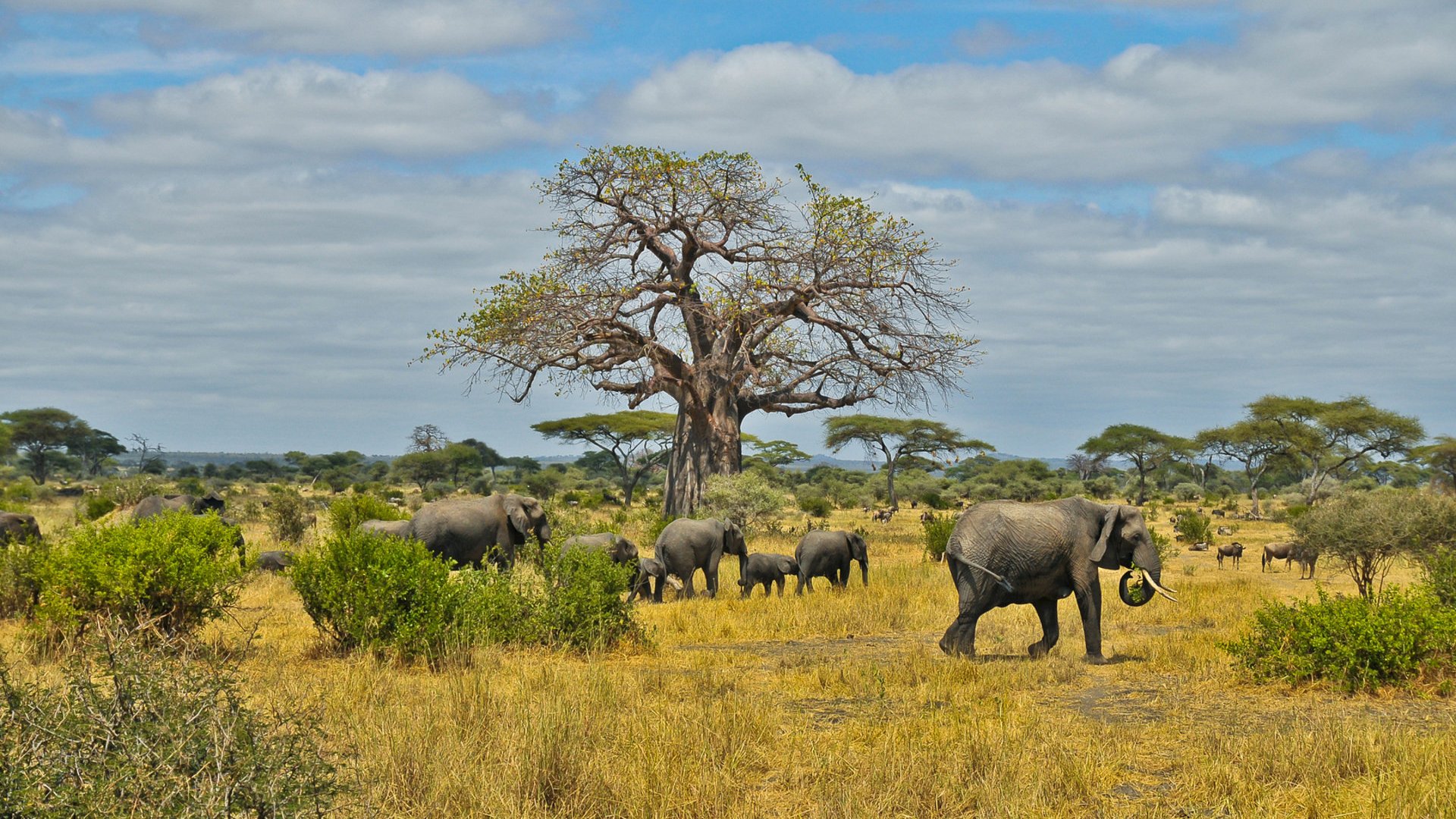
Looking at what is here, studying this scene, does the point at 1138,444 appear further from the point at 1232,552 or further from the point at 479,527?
the point at 479,527

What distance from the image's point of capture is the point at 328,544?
34.6ft

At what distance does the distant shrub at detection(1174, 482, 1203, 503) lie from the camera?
58947mm

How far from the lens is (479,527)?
50.1 feet

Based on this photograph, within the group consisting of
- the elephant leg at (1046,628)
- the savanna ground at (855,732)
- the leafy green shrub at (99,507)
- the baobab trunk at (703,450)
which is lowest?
the savanna ground at (855,732)

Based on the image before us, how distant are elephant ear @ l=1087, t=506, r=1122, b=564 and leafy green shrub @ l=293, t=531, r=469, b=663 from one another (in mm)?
5563

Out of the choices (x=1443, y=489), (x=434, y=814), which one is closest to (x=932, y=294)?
(x=434, y=814)

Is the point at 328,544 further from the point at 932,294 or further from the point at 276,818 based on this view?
the point at 932,294

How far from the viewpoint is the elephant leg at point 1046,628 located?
423 inches

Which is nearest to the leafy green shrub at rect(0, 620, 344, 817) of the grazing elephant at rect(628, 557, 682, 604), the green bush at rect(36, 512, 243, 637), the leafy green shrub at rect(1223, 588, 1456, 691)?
the green bush at rect(36, 512, 243, 637)

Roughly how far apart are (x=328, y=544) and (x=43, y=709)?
6.51m

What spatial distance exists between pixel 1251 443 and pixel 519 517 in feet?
153

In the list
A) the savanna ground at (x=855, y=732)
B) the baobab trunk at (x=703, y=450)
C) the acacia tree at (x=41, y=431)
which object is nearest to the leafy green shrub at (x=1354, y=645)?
the savanna ground at (x=855, y=732)

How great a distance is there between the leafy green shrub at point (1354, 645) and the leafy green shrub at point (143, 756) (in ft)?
25.1

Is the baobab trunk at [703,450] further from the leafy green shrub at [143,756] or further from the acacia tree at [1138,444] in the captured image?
the acacia tree at [1138,444]
